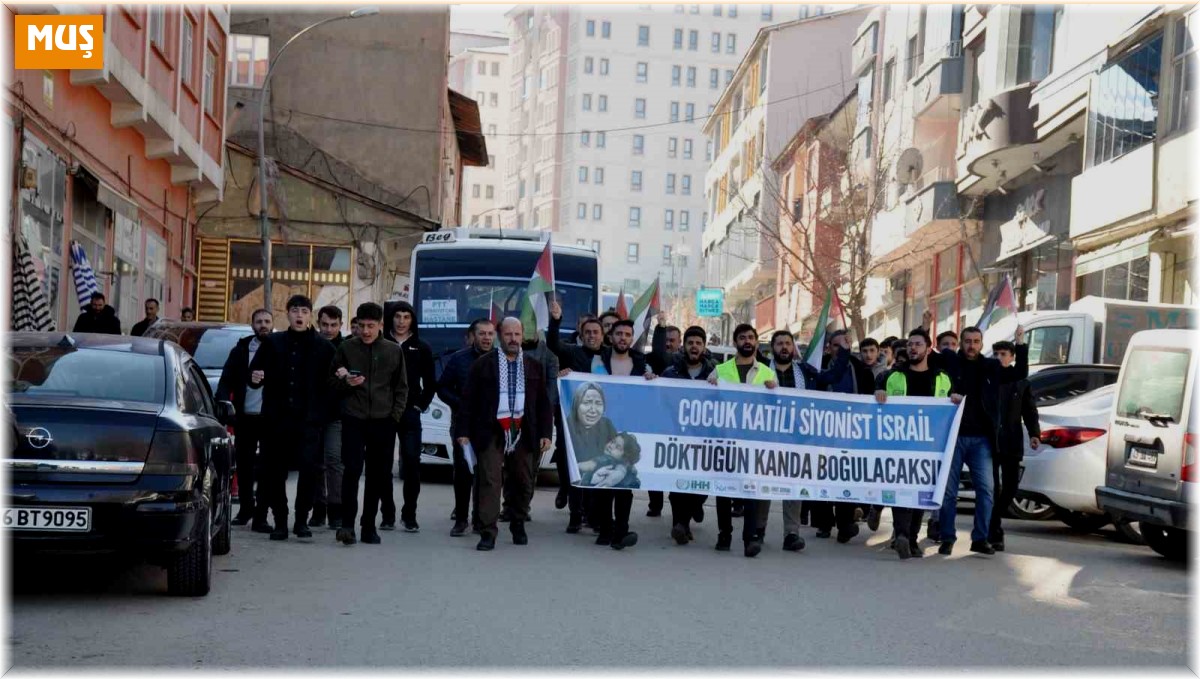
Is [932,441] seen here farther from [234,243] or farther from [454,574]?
[234,243]

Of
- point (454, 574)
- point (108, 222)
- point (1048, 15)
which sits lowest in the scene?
point (454, 574)

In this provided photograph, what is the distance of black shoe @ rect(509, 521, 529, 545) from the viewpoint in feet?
39.8

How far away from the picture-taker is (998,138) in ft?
98.6

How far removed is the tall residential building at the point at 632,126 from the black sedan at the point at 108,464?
12938 cm

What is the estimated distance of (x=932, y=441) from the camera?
12.6m

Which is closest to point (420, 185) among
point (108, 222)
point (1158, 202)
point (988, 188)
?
point (988, 188)

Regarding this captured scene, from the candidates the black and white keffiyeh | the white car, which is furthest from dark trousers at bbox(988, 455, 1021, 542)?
the black and white keffiyeh

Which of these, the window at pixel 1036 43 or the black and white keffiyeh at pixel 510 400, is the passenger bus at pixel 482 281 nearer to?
the black and white keffiyeh at pixel 510 400

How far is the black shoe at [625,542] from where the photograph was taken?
12.1 metres

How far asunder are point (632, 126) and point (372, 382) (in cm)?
13044

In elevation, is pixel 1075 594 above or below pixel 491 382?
below

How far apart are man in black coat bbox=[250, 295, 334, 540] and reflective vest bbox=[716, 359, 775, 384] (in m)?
3.12

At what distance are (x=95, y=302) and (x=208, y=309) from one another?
21.7 metres

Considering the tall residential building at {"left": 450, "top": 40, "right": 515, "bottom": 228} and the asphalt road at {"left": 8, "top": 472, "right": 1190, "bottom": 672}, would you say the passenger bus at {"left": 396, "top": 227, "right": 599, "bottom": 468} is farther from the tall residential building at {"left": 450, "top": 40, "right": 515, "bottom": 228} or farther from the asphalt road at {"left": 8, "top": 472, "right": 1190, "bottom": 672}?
the tall residential building at {"left": 450, "top": 40, "right": 515, "bottom": 228}
